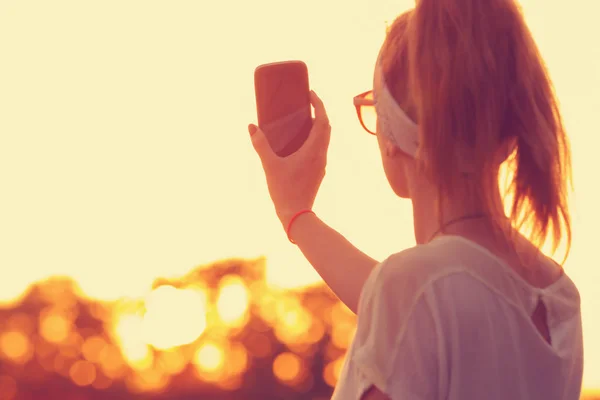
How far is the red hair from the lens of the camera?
104 inches

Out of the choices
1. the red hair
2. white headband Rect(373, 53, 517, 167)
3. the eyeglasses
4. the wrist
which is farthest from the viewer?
the wrist

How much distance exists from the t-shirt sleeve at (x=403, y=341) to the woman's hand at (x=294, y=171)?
961 millimetres

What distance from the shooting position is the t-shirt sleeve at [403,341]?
253 cm

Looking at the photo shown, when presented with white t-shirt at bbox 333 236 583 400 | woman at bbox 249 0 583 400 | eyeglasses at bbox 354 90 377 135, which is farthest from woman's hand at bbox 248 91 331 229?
white t-shirt at bbox 333 236 583 400

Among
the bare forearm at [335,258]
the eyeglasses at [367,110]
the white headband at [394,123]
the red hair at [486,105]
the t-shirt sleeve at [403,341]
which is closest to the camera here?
the t-shirt sleeve at [403,341]

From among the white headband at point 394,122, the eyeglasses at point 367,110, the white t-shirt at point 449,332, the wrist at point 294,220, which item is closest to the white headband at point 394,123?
the white headband at point 394,122

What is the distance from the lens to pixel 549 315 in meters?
2.71

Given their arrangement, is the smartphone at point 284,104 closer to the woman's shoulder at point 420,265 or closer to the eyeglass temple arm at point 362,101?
the eyeglass temple arm at point 362,101

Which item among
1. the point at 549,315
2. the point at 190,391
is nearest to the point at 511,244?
the point at 549,315

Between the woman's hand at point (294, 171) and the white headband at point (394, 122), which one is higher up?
the white headband at point (394, 122)

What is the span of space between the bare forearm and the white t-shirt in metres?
0.60

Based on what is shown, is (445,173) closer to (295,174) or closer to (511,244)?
(511,244)

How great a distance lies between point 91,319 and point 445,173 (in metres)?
76.0

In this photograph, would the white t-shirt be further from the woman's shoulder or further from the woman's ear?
the woman's ear
